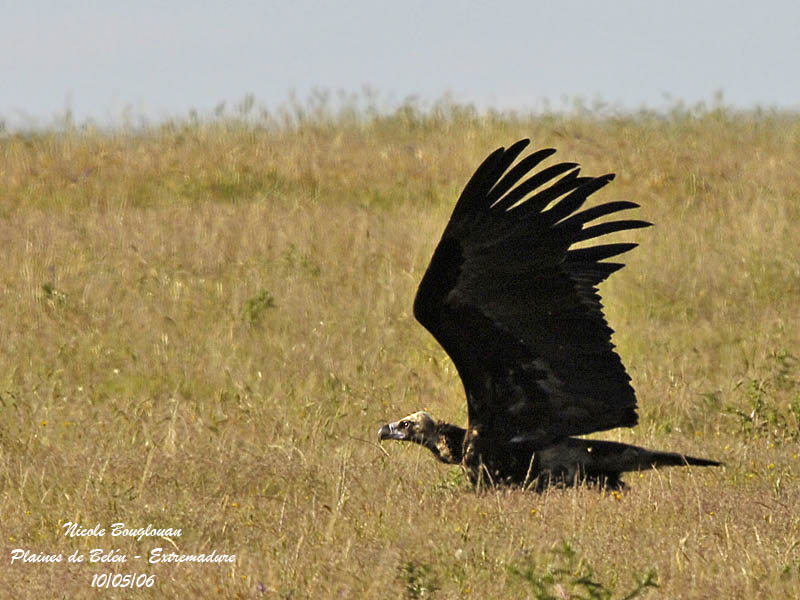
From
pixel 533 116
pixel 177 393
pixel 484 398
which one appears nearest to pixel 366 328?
pixel 177 393

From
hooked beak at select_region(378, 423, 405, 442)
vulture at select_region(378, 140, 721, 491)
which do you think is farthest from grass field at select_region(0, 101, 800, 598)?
vulture at select_region(378, 140, 721, 491)

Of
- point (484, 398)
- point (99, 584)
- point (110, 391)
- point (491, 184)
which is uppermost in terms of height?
point (491, 184)

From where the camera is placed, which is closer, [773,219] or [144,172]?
[773,219]

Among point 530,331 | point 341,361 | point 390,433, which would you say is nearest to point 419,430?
point 390,433

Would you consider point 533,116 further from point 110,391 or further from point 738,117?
point 110,391

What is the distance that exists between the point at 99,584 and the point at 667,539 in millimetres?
2383

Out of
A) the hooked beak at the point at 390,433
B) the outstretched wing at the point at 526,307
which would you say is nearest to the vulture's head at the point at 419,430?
the hooked beak at the point at 390,433

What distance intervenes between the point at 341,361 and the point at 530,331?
149 inches

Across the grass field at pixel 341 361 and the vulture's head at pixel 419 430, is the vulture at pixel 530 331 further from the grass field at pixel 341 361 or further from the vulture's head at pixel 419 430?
the grass field at pixel 341 361

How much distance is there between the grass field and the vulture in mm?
309

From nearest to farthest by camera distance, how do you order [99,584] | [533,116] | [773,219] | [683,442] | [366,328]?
[99,584] < [683,442] < [366,328] < [773,219] < [533,116]

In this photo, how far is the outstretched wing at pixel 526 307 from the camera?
21.1 ft

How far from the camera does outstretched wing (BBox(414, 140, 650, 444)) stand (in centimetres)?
644

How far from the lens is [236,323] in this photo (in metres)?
11.0
